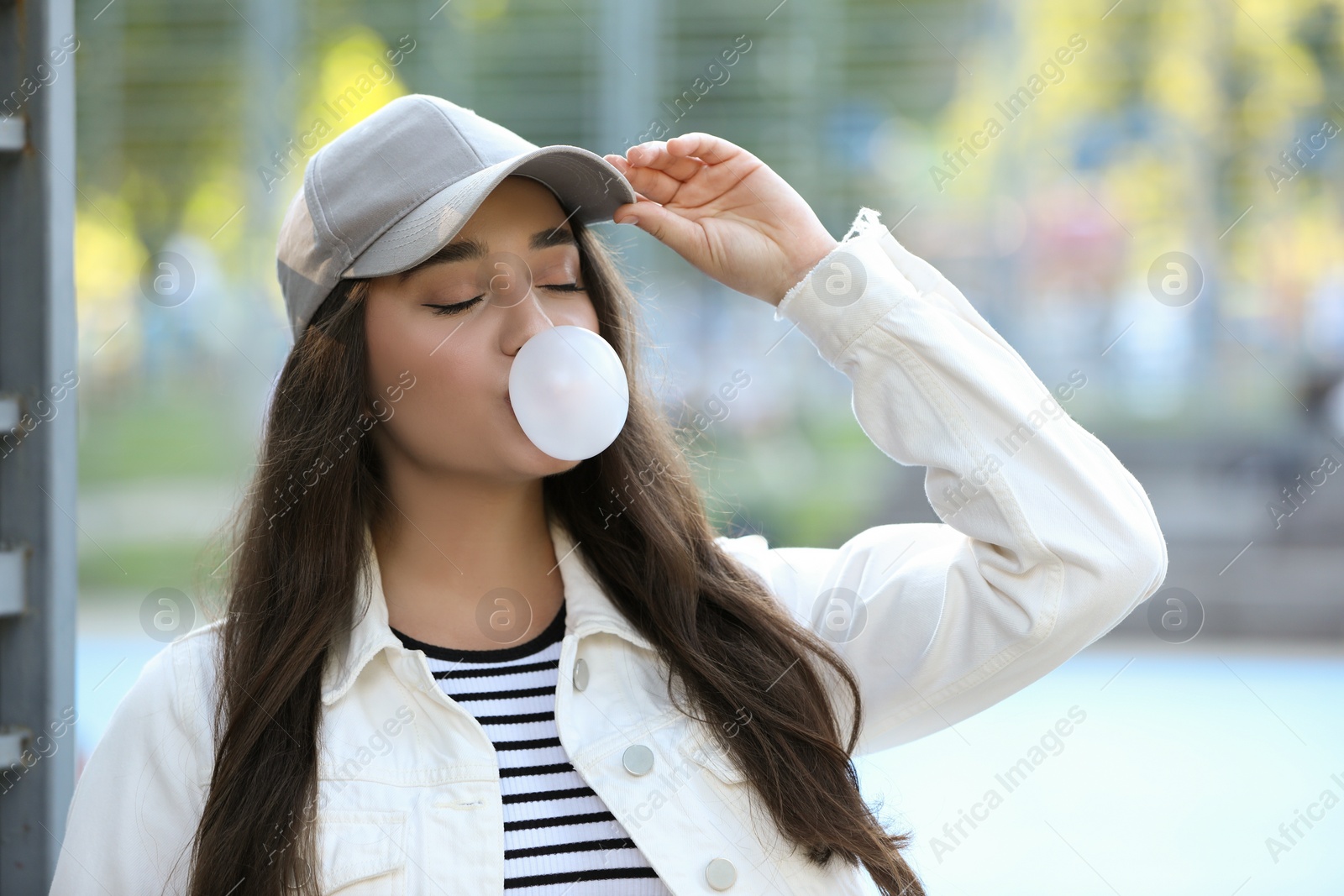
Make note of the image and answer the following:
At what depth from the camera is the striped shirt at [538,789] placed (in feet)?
4.22

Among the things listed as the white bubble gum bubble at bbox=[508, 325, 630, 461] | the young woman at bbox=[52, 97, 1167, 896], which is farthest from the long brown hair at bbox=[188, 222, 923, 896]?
the white bubble gum bubble at bbox=[508, 325, 630, 461]

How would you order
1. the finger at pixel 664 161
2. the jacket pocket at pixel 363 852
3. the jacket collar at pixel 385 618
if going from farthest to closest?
the finger at pixel 664 161 < the jacket collar at pixel 385 618 < the jacket pocket at pixel 363 852

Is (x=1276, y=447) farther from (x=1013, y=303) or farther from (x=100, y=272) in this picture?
(x=100, y=272)

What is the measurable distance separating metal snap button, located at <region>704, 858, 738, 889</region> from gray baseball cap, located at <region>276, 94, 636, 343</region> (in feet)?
2.34

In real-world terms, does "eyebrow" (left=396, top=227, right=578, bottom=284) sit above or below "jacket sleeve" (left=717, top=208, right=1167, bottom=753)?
above

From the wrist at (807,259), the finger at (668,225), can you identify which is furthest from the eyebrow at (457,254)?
the wrist at (807,259)

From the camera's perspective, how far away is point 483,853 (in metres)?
1.27

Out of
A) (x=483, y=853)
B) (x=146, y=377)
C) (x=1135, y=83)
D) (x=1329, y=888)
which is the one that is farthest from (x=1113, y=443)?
(x=483, y=853)

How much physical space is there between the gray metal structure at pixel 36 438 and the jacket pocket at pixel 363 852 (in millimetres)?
309

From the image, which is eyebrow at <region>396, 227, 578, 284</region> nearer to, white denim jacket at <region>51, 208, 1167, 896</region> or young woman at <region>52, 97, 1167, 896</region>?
young woman at <region>52, 97, 1167, 896</region>

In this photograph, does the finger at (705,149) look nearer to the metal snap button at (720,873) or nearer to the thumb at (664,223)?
the thumb at (664,223)

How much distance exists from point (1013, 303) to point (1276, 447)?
1.64 metres

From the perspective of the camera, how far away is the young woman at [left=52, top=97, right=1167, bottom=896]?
129 centimetres

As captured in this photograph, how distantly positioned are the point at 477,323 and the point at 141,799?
2.03 ft
